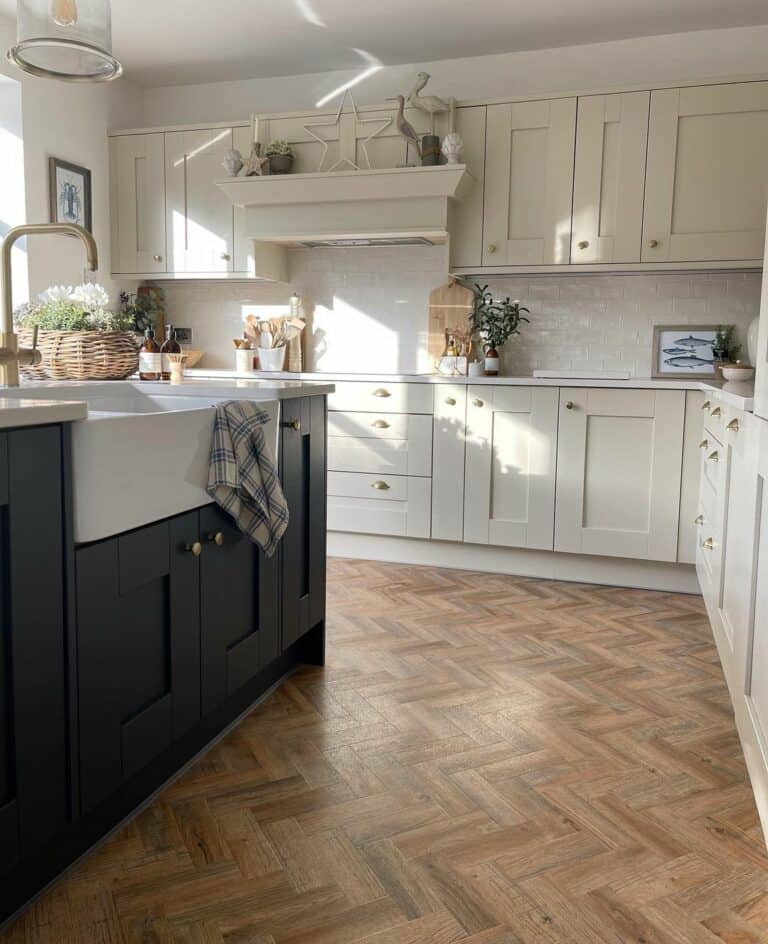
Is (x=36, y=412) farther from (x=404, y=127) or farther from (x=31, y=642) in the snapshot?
(x=404, y=127)

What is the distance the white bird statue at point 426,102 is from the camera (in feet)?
12.6

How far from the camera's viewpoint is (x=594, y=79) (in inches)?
159

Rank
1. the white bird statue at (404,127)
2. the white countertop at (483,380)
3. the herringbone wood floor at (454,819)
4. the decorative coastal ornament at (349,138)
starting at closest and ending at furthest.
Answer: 1. the herringbone wood floor at (454,819)
2. the white countertop at (483,380)
3. the white bird statue at (404,127)
4. the decorative coastal ornament at (349,138)

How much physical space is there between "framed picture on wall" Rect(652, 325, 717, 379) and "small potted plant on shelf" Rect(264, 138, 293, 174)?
200 cm

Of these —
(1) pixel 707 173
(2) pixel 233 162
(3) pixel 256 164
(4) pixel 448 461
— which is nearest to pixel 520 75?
(1) pixel 707 173

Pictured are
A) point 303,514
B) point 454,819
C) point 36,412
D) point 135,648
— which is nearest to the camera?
point 36,412

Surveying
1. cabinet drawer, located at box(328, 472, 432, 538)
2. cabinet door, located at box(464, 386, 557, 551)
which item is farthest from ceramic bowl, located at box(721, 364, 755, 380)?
cabinet drawer, located at box(328, 472, 432, 538)

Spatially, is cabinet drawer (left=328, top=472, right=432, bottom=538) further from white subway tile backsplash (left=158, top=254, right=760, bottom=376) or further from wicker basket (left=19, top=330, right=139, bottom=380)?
wicker basket (left=19, top=330, right=139, bottom=380)

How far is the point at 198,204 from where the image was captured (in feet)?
14.6

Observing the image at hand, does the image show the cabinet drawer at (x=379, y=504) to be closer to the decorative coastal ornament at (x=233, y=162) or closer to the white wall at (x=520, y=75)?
the decorative coastal ornament at (x=233, y=162)

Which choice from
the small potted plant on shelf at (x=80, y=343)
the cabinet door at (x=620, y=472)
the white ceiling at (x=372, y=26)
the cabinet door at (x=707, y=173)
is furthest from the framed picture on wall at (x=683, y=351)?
the small potted plant on shelf at (x=80, y=343)

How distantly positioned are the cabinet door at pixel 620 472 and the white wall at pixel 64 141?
8.61 ft

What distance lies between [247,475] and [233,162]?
2.76 meters

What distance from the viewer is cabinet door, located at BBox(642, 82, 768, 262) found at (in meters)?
3.55
